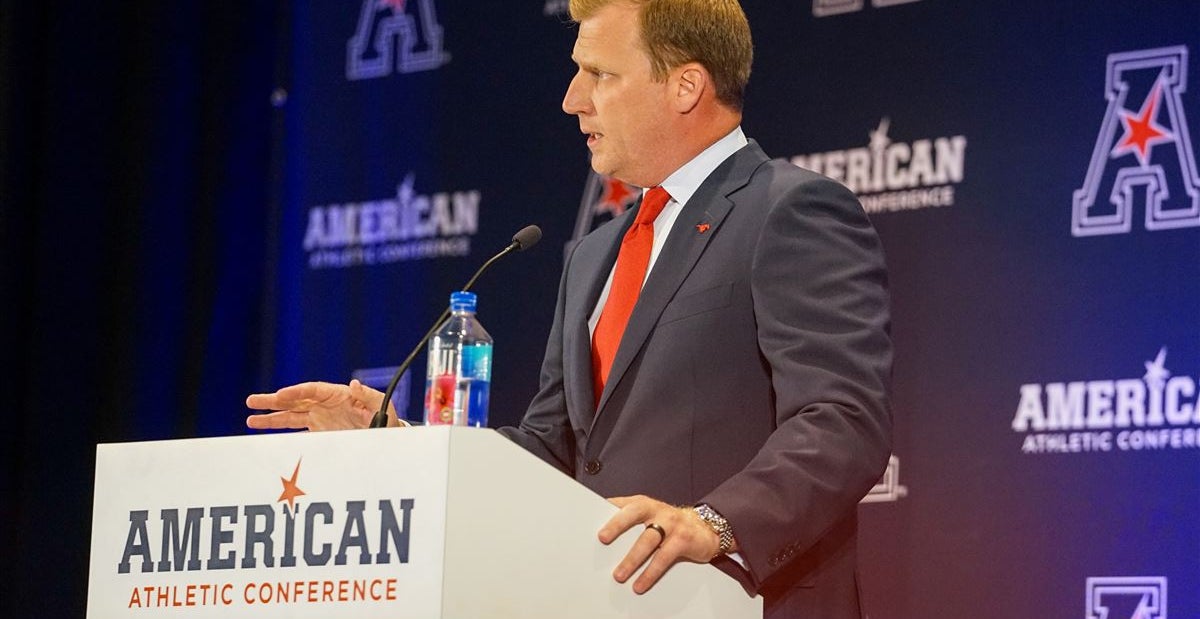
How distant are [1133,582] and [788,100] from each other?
63.4 inches

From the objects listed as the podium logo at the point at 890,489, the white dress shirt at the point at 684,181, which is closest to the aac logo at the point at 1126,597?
the podium logo at the point at 890,489

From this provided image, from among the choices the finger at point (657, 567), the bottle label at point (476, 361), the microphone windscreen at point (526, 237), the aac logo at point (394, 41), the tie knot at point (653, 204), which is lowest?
the finger at point (657, 567)

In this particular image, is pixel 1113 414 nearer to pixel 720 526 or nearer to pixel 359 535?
pixel 720 526

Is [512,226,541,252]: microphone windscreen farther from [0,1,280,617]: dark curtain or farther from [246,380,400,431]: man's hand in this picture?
[0,1,280,617]: dark curtain

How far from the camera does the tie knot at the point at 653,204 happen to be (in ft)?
9.28

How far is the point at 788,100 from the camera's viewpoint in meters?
4.47

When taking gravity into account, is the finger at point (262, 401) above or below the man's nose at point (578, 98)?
below

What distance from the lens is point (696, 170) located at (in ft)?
9.29

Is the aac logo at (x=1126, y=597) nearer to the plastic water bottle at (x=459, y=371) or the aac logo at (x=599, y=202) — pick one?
the aac logo at (x=599, y=202)

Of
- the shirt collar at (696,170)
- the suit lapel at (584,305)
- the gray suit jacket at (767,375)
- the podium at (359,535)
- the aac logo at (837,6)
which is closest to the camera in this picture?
the podium at (359,535)

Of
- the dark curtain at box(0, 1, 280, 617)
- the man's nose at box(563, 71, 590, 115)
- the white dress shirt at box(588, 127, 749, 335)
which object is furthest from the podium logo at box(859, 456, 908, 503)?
the dark curtain at box(0, 1, 280, 617)

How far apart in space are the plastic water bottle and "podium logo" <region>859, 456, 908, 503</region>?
69.1 inches

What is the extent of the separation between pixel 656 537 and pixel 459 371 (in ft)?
2.28

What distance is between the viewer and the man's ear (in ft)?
9.31
